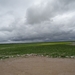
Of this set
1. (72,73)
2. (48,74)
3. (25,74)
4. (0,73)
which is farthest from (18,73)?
(72,73)

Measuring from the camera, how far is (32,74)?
41.9 feet

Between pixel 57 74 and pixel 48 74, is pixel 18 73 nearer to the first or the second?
pixel 48 74

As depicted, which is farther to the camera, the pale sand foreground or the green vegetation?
the green vegetation

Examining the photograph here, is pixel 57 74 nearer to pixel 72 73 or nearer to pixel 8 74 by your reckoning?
pixel 72 73

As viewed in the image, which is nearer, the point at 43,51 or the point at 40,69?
the point at 40,69

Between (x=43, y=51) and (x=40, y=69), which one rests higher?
(x=43, y=51)

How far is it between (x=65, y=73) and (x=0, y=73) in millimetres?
6802

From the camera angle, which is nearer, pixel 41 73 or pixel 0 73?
pixel 41 73

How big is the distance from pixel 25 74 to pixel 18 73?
2.86 ft

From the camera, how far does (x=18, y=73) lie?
13172 mm

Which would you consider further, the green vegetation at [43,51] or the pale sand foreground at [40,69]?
the green vegetation at [43,51]

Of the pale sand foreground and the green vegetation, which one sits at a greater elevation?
the green vegetation

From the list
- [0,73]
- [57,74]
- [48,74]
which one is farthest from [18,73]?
[57,74]

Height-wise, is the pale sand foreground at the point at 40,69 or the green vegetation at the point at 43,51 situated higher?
the green vegetation at the point at 43,51
